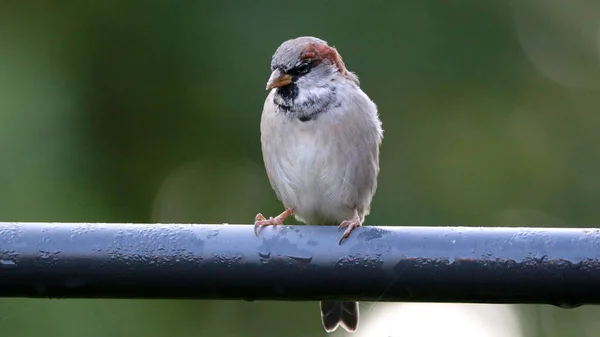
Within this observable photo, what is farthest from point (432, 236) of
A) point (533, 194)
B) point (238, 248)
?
point (533, 194)

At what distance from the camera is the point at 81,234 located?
5.51ft

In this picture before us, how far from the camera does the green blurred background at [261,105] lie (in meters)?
4.38

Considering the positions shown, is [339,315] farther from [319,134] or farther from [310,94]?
[310,94]

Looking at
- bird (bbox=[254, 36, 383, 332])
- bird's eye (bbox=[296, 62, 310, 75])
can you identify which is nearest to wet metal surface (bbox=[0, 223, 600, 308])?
bird (bbox=[254, 36, 383, 332])

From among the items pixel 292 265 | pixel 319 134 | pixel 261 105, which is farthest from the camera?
pixel 261 105

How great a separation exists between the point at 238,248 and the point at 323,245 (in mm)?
139

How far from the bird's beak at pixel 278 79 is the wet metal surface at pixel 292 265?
5.18 feet

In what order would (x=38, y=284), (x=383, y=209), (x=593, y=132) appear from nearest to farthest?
(x=38, y=284), (x=383, y=209), (x=593, y=132)

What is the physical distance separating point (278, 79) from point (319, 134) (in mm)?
215

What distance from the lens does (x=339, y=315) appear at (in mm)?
3301

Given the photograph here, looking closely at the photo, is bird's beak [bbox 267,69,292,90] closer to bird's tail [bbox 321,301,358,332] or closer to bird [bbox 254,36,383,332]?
bird [bbox 254,36,383,332]

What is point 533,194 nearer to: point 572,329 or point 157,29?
point 572,329

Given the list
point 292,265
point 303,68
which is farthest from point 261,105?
point 292,265

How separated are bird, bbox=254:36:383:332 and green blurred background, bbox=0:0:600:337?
971 millimetres
